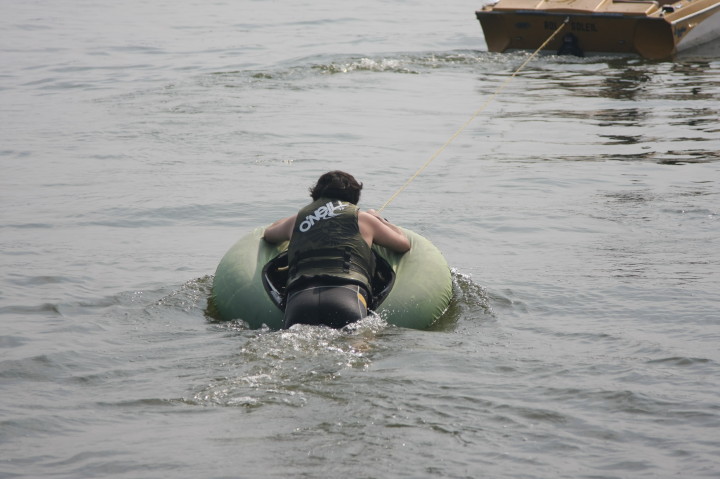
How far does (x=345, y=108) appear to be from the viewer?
16078mm

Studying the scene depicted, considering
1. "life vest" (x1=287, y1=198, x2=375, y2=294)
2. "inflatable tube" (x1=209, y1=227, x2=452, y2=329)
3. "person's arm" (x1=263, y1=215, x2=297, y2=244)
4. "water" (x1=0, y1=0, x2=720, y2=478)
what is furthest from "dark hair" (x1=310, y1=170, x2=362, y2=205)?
"water" (x1=0, y1=0, x2=720, y2=478)

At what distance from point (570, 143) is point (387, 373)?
8227mm

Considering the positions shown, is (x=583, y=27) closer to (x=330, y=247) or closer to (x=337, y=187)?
(x=337, y=187)

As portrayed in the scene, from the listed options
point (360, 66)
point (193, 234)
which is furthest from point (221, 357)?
point (360, 66)

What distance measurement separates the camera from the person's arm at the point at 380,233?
7066 mm

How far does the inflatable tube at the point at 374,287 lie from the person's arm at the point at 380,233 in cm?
10

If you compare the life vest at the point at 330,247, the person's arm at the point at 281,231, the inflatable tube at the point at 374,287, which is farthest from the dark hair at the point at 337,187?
the inflatable tube at the point at 374,287

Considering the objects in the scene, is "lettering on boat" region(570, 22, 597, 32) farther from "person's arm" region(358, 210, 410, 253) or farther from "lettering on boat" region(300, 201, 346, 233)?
"lettering on boat" region(300, 201, 346, 233)

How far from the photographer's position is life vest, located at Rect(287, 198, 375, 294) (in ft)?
21.7

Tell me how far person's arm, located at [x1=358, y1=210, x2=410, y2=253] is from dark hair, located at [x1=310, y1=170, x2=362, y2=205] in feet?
0.54

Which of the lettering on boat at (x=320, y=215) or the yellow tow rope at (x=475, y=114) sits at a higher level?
the lettering on boat at (x=320, y=215)

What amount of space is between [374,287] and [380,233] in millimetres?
416

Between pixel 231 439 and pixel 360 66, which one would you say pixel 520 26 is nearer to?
pixel 360 66

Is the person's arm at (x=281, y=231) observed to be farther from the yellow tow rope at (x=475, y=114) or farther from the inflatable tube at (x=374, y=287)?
the yellow tow rope at (x=475, y=114)
